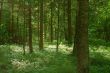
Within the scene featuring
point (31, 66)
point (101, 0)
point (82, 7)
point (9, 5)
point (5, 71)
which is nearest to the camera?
point (82, 7)

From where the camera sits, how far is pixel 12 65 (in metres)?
15.3

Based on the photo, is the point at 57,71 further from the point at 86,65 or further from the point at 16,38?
the point at 16,38

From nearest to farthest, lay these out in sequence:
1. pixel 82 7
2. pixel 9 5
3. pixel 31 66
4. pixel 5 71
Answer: pixel 82 7 < pixel 5 71 < pixel 31 66 < pixel 9 5

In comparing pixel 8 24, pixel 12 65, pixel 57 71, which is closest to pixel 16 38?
pixel 8 24

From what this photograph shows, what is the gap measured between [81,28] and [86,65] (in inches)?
45.3

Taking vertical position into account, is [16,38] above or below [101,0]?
below

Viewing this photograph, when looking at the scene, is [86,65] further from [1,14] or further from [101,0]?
[1,14]

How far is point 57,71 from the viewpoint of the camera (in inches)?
497

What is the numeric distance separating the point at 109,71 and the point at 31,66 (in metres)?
4.58

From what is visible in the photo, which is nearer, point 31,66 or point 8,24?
point 31,66

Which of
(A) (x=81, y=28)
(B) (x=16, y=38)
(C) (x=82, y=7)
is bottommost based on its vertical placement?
(B) (x=16, y=38)

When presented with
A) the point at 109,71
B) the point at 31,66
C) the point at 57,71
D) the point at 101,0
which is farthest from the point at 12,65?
the point at 101,0

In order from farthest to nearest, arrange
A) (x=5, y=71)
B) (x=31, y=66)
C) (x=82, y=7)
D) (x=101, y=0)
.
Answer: (x=101, y=0) → (x=31, y=66) → (x=5, y=71) → (x=82, y=7)

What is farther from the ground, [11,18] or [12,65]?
[11,18]
